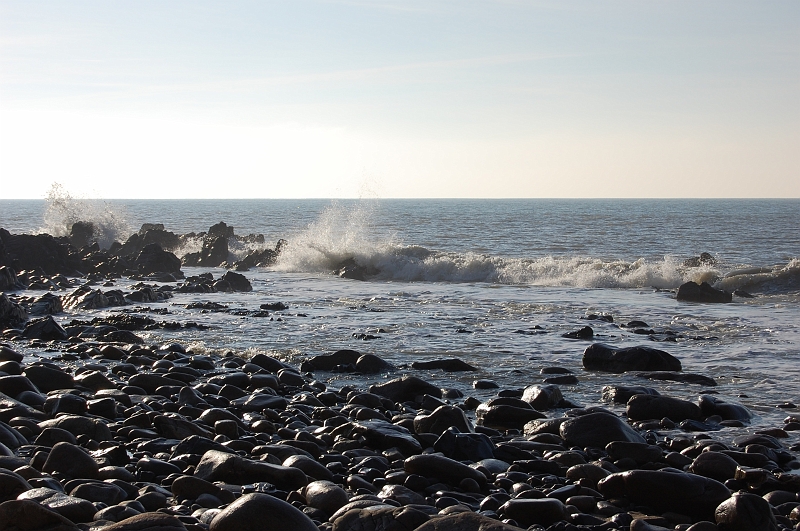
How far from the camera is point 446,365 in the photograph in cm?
1094

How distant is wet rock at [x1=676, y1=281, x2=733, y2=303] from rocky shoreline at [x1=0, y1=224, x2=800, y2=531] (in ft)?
29.2

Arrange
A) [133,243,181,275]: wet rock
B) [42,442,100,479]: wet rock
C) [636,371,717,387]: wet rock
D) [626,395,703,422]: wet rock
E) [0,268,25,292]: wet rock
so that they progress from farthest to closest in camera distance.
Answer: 1. [133,243,181,275]: wet rock
2. [0,268,25,292]: wet rock
3. [636,371,717,387]: wet rock
4. [626,395,703,422]: wet rock
5. [42,442,100,479]: wet rock

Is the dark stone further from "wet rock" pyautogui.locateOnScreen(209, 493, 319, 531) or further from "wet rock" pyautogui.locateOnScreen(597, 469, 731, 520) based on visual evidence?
"wet rock" pyautogui.locateOnScreen(209, 493, 319, 531)

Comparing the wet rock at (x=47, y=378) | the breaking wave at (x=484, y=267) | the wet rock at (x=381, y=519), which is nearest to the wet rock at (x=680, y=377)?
the wet rock at (x=381, y=519)

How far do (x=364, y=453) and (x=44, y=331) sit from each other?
8724 mm

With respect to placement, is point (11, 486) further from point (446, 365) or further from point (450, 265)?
point (450, 265)

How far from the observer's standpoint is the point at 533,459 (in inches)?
265

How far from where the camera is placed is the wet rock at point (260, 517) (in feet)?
14.5

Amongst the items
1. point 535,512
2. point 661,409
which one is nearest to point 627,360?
point 661,409

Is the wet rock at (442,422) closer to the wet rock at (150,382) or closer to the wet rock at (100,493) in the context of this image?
the wet rock at (100,493)

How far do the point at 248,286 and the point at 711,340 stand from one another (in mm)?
13037

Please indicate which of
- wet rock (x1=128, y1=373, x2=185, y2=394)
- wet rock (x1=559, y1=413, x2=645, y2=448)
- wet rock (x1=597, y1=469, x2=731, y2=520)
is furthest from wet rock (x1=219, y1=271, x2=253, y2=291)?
wet rock (x1=597, y1=469, x2=731, y2=520)

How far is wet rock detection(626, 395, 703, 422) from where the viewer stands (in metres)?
8.31

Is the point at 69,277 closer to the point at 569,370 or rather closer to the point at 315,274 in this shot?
the point at 315,274
